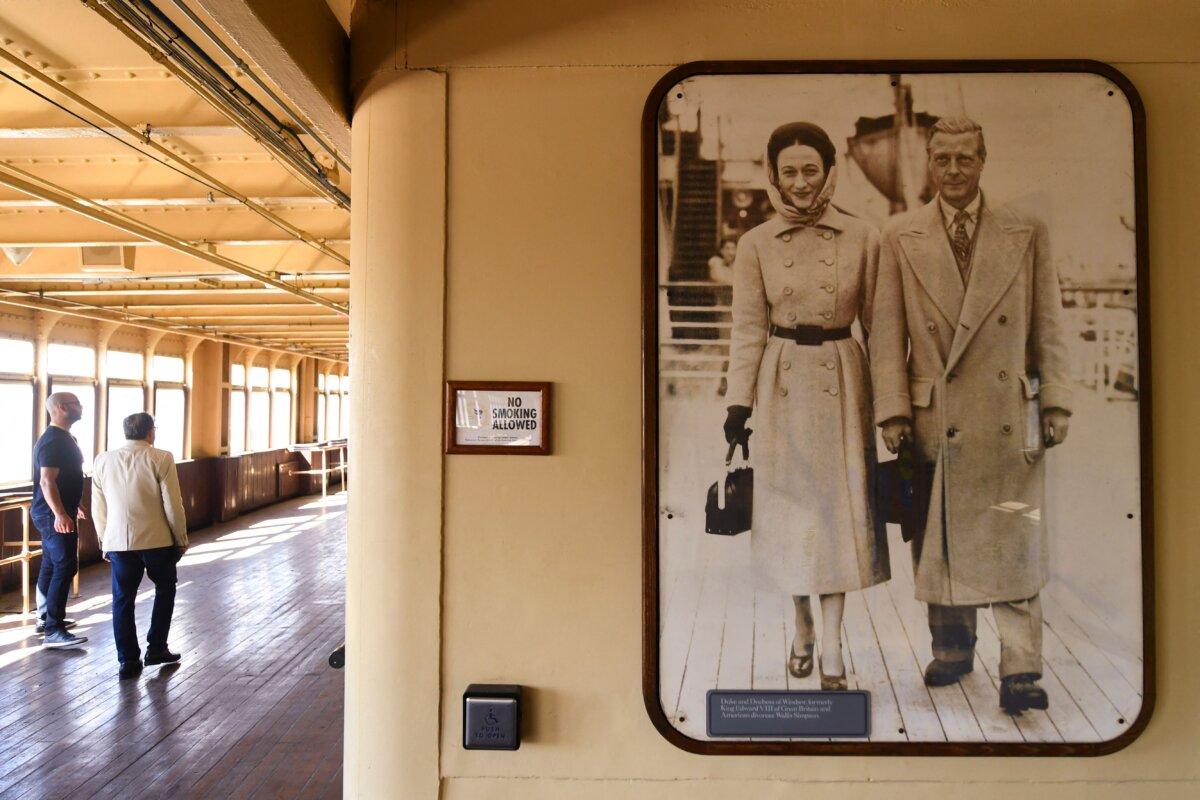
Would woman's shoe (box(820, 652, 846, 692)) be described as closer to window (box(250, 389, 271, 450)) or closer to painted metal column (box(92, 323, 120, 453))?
painted metal column (box(92, 323, 120, 453))

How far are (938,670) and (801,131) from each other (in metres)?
1.20

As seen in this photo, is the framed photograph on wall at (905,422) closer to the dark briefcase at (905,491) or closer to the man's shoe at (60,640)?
the dark briefcase at (905,491)

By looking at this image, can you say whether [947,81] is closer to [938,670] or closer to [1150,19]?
[1150,19]

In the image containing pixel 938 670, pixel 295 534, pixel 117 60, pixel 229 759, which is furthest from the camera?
pixel 295 534

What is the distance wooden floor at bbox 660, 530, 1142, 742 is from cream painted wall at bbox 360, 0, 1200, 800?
0.26 ft

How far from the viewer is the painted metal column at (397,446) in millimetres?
1472

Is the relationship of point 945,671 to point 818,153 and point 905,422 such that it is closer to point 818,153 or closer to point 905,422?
point 905,422

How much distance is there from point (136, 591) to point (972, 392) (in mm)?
4648

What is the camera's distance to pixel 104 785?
9.42 feet

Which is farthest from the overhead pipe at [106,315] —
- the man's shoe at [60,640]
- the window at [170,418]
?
the man's shoe at [60,640]

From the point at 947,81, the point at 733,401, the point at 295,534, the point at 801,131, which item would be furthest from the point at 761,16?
the point at 295,534

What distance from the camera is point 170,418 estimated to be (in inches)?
390

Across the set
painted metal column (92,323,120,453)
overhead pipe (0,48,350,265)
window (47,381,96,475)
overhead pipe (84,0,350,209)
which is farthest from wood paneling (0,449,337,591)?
overhead pipe (84,0,350,209)

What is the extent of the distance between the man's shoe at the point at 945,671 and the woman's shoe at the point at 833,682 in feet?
0.57
